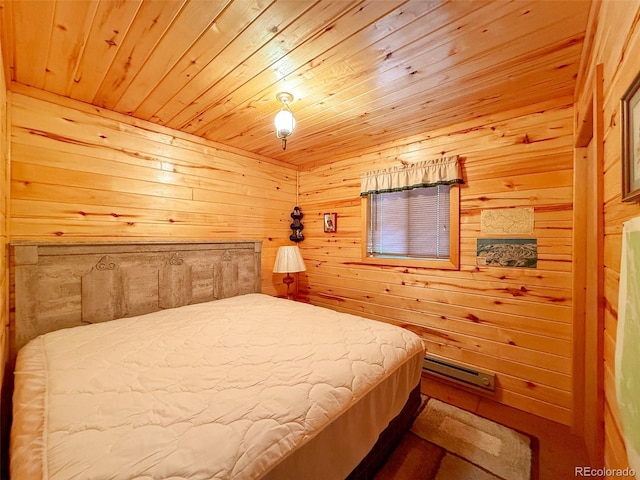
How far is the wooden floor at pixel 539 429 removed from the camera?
145 cm

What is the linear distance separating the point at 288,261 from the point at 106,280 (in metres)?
1.65

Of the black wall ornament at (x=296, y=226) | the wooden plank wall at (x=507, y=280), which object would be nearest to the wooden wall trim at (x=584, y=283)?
the wooden plank wall at (x=507, y=280)

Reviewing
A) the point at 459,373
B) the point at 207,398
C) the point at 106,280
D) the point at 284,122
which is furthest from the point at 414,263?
the point at 106,280

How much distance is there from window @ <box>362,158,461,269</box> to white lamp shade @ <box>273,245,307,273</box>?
0.79 metres

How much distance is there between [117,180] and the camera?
210cm

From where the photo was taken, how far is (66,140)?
1.89 meters

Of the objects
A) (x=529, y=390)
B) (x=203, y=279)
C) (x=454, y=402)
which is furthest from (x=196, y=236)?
(x=529, y=390)

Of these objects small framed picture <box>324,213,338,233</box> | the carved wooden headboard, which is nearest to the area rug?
small framed picture <box>324,213,338,233</box>

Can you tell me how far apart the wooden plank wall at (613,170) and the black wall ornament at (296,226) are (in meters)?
2.81

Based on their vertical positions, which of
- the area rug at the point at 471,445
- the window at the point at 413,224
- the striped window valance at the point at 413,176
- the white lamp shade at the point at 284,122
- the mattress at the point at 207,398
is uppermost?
the white lamp shade at the point at 284,122

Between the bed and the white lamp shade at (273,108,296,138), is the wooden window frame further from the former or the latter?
the white lamp shade at (273,108,296,138)

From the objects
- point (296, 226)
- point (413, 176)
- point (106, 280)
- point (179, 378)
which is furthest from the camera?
point (296, 226)

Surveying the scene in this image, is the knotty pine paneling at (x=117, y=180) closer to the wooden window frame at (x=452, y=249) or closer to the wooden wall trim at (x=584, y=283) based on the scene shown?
the wooden window frame at (x=452, y=249)

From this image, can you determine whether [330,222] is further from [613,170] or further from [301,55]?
[613,170]
